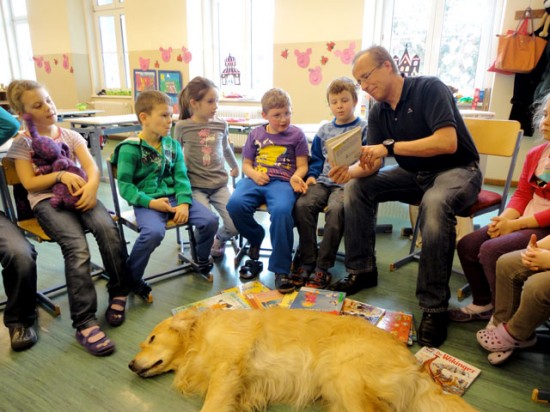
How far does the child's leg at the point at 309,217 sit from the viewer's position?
2.27m

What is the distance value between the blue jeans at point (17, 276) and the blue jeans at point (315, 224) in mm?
1400

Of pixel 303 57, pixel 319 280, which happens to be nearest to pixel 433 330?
pixel 319 280

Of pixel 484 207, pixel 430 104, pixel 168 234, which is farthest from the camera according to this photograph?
pixel 168 234

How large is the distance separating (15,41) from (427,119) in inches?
407

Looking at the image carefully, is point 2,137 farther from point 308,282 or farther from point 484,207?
point 484,207

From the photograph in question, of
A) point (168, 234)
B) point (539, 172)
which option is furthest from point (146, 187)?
point (539, 172)

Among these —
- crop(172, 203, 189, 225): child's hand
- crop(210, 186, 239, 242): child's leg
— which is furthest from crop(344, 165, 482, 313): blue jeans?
crop(172, 203, 189, 225): child's hand

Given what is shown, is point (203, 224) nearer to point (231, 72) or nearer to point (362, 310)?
point (362, 310)

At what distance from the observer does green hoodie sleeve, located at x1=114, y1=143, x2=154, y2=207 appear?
7.02 ft

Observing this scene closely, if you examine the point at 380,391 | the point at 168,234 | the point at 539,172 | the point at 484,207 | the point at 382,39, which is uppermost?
the point at 382,39

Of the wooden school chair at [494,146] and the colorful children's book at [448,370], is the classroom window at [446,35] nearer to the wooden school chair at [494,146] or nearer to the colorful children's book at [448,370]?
the wooden school chair at [494,146]

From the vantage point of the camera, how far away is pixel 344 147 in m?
1.95

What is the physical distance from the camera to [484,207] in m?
2.08

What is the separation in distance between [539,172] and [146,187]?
2.08m
